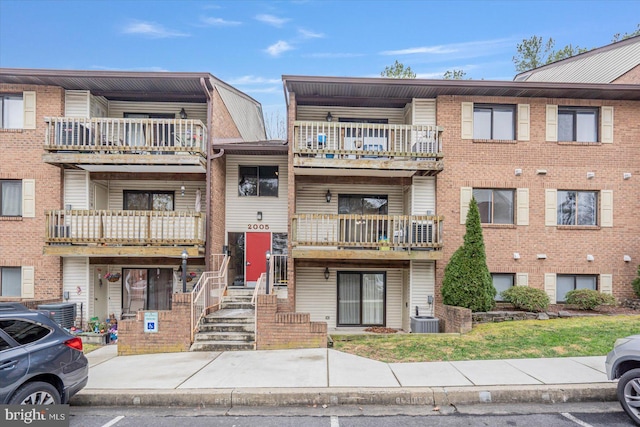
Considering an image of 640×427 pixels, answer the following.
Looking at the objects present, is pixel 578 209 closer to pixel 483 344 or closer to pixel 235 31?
pixel 483 344

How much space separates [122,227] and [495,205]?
1179 cm

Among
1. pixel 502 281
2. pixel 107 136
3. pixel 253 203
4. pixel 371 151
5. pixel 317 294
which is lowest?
pixel 317 294

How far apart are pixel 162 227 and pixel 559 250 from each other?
497 inches

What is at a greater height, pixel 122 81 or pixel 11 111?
pixel 122 81

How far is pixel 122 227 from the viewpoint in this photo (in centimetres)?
1134

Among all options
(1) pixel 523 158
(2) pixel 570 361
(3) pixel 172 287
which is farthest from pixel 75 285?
(1) pixel 523 158

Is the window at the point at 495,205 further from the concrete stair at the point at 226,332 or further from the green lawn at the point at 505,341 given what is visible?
the concrete stair at the point at 226,332

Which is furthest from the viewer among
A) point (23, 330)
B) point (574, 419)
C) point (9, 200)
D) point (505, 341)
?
point (9, 200)

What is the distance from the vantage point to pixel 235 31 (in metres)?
39.0

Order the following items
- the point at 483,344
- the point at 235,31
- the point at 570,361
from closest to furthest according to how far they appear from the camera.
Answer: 1. the point at 570,361
2. the point at 483,344
3. the point at 235,31

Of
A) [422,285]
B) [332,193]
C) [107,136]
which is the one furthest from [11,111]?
[422,285]

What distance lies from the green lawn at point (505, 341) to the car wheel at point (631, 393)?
2.60m

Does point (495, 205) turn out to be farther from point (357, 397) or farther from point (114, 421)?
point (114, 421)

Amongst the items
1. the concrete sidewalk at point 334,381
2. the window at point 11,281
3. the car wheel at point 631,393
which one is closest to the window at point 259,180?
the concrete sidewalk at point 334,381
